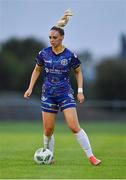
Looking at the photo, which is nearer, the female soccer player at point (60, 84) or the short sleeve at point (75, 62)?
the female soccer player at point (60, 84)

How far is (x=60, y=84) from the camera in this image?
13.7 m

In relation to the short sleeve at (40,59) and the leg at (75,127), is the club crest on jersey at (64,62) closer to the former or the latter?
the short sleeve at (40,59)

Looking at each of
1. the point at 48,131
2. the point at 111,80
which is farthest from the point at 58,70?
the point at 111,80

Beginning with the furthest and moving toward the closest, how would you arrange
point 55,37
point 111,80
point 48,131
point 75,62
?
point 111,80 → point 48,131 → point 75,62 → point 55,37

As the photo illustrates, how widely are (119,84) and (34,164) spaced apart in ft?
162

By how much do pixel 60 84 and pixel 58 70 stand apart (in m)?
0.25

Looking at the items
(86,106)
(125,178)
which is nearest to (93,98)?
(86,106)

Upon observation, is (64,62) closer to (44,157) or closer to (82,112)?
(44,157)

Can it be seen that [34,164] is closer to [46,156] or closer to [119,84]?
[46,156]

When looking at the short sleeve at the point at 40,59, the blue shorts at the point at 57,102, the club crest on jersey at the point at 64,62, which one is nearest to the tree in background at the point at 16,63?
the short sleeve at the point at 40,59

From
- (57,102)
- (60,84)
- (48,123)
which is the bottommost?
(48,123)

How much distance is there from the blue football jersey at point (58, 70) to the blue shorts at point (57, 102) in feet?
0.29

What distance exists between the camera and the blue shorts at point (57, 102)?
13.7 m

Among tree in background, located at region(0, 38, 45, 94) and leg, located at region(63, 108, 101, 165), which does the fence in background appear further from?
leg, located at region(63, 108, 101, 165)
